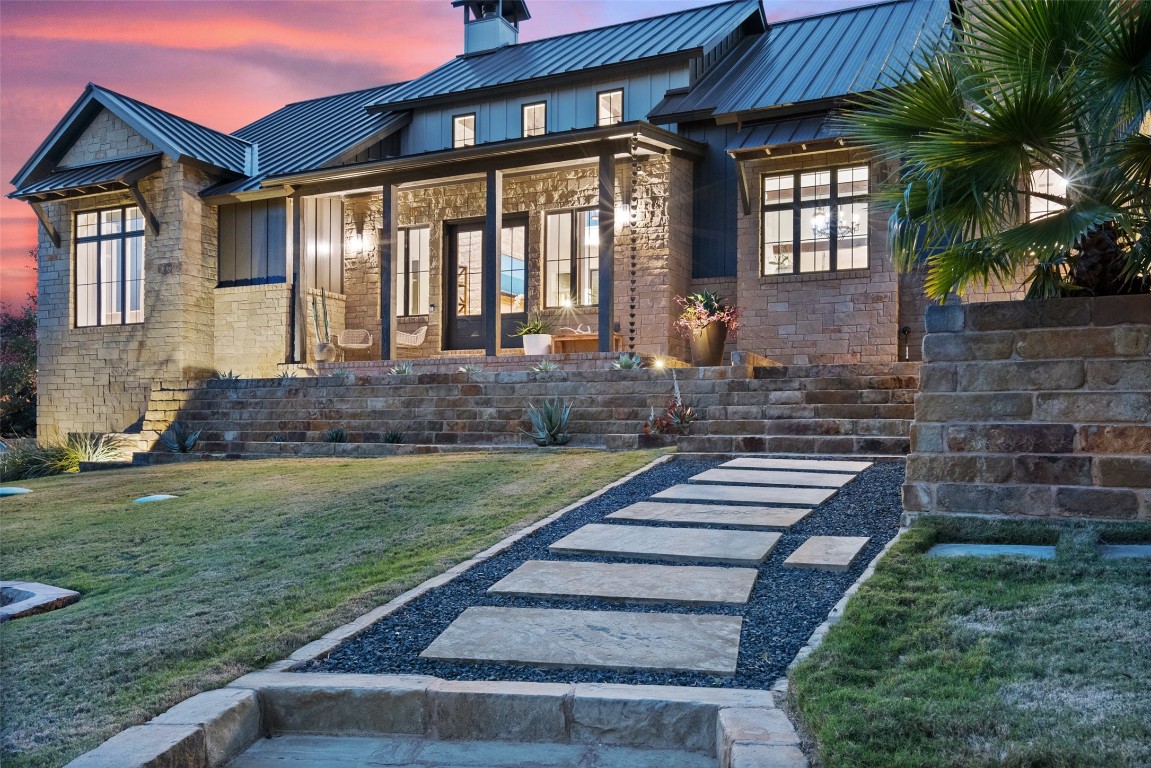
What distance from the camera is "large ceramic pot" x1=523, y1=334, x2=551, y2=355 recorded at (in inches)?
570

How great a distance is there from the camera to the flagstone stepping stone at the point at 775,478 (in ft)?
21.4

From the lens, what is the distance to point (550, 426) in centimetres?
953

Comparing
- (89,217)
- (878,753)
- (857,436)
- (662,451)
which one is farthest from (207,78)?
(89,217)

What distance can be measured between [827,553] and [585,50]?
14938mm

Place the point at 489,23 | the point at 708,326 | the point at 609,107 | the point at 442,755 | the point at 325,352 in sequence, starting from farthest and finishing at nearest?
the point at 489,23
the point at 609,107
the point at 325,352
the point at 708,326
the point at 442,755

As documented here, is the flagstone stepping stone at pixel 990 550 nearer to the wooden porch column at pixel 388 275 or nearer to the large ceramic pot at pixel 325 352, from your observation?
the wooden porch column at pixel 388 275

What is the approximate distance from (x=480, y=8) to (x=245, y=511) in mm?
16059

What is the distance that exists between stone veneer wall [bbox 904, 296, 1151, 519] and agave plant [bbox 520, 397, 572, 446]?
481 centimetres

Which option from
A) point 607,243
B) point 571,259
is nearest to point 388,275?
point 571,259

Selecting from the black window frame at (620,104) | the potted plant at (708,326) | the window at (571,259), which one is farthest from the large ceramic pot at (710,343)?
the black window frame at (620,104)

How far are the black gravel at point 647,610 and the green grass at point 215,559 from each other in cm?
24

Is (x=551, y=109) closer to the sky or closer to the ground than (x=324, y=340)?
closer to the sky

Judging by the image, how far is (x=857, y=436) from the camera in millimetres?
8227

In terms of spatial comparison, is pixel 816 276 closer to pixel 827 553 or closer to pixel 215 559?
pixel 827 553
